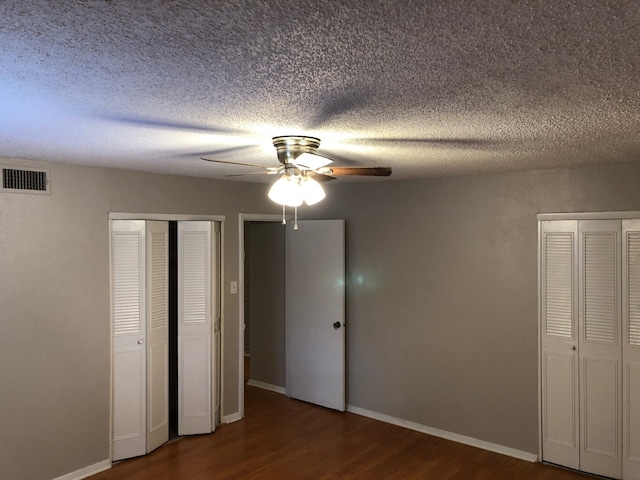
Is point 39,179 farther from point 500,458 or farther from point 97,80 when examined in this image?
point 500,458

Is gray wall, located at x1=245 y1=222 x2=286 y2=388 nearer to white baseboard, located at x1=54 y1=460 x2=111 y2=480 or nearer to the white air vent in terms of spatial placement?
white baseboard, located at x1=54 y1=460 x2=111 y2=480

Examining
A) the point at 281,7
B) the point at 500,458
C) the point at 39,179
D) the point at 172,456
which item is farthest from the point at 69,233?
the point at 500,458

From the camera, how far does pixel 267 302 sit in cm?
620

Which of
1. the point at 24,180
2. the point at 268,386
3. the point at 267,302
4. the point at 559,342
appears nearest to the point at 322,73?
the point at 24,180

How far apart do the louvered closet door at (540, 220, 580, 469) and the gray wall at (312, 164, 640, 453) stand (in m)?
0.09

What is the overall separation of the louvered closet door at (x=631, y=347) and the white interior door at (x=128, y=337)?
3.66 meters

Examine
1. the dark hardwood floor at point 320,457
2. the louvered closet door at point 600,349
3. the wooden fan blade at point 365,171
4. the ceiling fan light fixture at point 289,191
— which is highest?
the wooden fan blade at point 365,171

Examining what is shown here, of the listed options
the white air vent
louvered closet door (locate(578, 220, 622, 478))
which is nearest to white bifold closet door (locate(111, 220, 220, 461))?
the white air vent

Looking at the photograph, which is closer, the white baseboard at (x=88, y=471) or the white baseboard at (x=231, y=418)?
the white baseboard at (x=88, y=471)

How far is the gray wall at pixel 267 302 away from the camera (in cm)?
604

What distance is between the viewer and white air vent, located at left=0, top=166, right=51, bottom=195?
3.55m

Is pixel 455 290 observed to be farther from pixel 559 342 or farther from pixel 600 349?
pixel 600 349

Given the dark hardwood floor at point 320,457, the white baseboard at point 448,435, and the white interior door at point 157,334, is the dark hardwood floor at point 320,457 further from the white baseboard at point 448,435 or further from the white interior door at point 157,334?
the white interior door at point 157,334

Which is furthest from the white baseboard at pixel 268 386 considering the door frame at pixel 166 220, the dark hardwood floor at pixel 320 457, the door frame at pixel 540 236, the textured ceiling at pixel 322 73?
the textured ceiling at pixel 322 73
